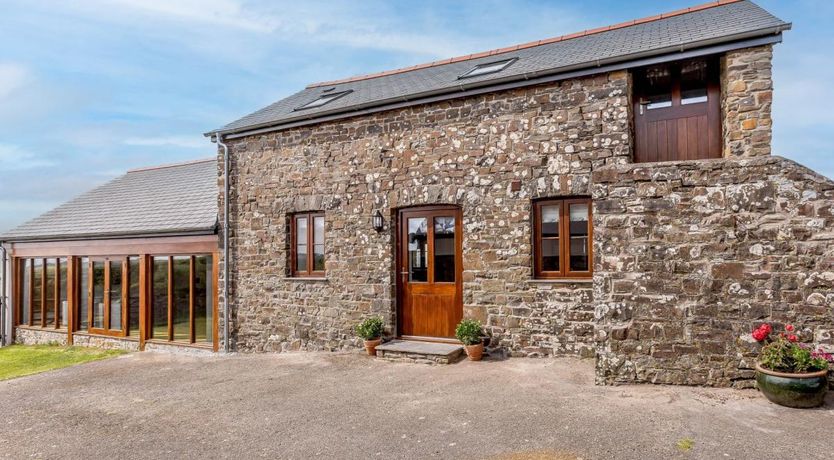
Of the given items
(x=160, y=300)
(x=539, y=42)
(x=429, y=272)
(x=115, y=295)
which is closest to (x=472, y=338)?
(x=429, y=272)

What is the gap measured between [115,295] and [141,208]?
2251 millimetres

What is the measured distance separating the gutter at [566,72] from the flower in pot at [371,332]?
3.68 meters

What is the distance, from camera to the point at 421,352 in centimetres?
764

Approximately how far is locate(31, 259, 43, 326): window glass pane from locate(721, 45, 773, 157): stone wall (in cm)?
1603

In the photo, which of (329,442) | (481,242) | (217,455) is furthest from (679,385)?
(217,455)

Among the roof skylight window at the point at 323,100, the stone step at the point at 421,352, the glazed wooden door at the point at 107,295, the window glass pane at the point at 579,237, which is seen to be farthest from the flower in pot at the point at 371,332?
the glazed wooden door at the point at 107,295

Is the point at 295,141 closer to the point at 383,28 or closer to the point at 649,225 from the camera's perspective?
the point at 383,28

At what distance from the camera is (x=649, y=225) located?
5.73 metres

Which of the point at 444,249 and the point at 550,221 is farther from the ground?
the point at 550,221

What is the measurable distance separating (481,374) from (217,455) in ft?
11.4

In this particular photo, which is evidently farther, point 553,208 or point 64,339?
point 64,339

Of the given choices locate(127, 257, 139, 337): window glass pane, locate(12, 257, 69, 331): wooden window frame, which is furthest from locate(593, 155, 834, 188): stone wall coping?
locate(12, 257, 69, 331): wooden window frame

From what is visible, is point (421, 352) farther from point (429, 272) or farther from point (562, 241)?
point (562, 241)

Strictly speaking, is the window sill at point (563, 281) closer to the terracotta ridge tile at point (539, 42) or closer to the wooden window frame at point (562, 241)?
the wooden window frame at point (562, 241)
